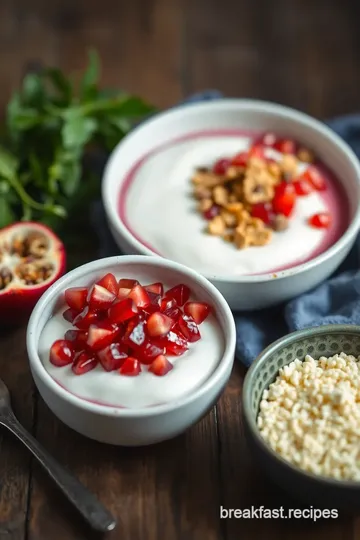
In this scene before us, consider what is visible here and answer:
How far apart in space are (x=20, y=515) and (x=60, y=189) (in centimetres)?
106

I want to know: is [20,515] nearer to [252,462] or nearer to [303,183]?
[252,462]

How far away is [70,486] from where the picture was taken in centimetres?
184

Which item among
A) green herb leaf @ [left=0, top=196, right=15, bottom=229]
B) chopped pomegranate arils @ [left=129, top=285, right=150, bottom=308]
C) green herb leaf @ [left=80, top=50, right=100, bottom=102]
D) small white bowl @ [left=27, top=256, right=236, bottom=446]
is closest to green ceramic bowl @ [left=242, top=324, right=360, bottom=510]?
small white bowl @ [left=27, top=256, right=236, bottom=446]

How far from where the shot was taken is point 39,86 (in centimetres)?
A: 271

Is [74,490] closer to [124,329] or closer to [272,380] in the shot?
[124,329]

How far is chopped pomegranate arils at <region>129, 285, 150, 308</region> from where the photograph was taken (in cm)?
198

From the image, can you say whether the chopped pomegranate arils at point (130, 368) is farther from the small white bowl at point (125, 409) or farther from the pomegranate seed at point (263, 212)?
the pomegranate seed at point (263, 212)

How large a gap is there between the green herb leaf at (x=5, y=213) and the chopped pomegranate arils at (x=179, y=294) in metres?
0.59

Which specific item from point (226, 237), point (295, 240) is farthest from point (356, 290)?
point (226, 237)

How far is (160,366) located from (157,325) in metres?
0.10

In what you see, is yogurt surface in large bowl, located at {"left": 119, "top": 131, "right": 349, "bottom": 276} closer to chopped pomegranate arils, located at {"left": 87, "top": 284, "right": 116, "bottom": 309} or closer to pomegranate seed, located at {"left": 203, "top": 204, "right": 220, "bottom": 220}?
pomegranate seed, located at {"left": 203, "top": 204, "right": 220, "bottom": 220}

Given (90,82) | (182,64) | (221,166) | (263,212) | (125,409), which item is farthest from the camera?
(182,64)

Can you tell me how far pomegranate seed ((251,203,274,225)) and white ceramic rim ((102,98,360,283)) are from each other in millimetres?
186

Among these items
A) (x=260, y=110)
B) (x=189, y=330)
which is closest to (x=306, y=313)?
(x=189, y=330)
